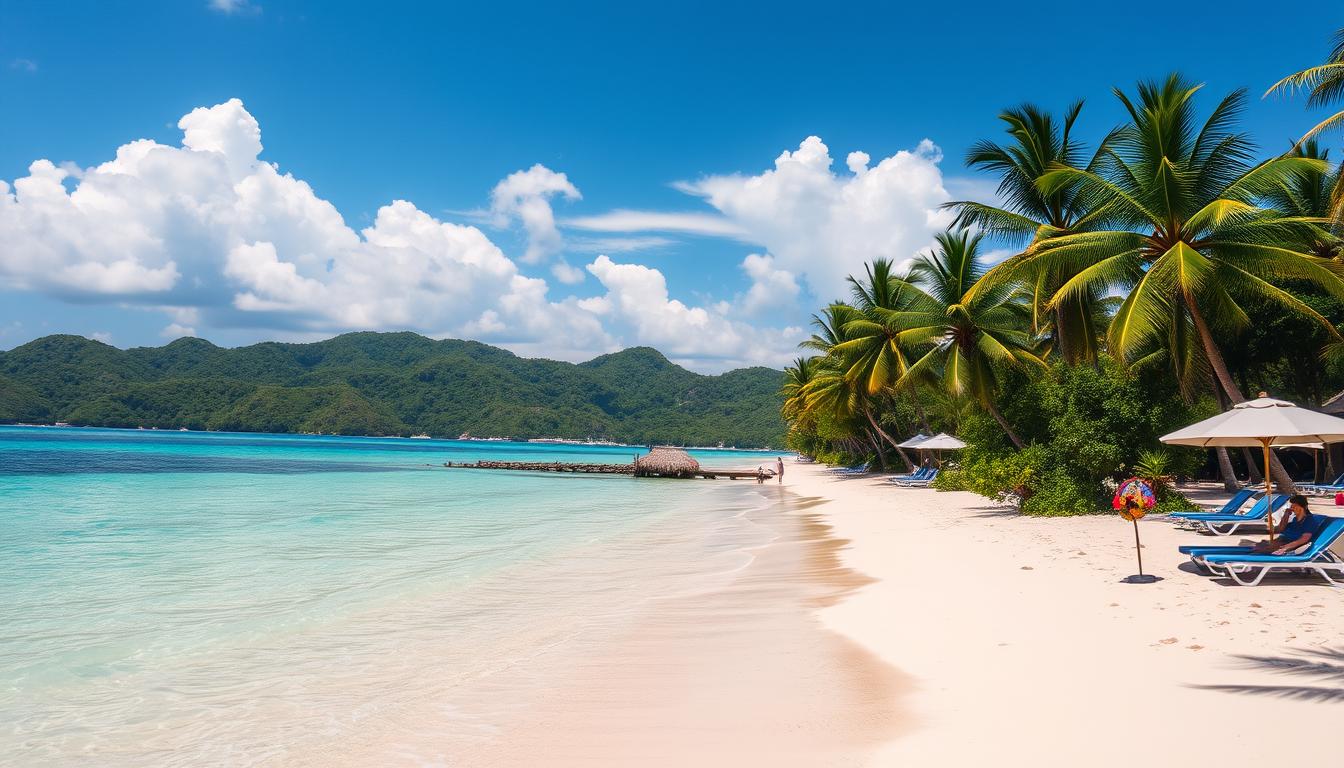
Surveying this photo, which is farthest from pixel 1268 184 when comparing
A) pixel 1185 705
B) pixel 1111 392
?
pixel 1185 705

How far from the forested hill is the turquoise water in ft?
377

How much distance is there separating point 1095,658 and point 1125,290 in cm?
1566

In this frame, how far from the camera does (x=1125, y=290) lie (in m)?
17.8

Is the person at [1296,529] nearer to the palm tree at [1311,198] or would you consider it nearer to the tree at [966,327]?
the tree at [966,327]

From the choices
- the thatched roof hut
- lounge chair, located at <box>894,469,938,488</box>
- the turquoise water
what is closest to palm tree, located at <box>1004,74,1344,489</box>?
the turquoise water

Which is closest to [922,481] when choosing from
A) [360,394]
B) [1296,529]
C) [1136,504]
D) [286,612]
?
[1296,529]

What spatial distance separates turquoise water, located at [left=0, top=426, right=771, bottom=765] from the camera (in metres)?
4.96

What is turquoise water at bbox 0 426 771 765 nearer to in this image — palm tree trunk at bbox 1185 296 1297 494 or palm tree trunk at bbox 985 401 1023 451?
palm tree trunk at bbox 985 401 1023 451

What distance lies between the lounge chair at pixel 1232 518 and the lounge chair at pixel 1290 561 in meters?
3.19

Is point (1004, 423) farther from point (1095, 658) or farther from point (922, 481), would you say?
point (1095, 658)

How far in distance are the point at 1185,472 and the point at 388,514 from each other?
20.2 meters

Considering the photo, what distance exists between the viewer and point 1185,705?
4258mm

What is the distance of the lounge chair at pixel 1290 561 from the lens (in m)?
7.30

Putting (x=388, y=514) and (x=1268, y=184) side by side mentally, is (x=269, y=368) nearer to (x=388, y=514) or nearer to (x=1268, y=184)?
(x=388, y=514)
